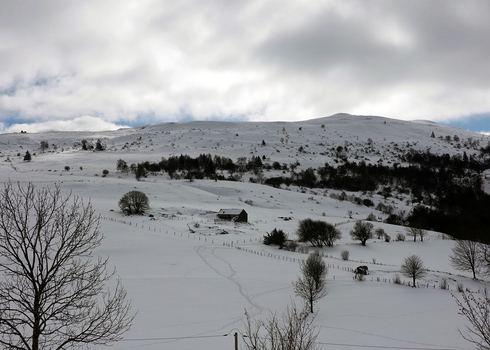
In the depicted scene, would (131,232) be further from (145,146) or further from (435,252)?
(145,146)

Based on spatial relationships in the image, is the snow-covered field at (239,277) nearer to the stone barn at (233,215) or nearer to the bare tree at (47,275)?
the stone barn at (233,215)

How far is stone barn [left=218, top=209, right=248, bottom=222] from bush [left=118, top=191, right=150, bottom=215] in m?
14.3

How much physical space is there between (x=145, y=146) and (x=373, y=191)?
11290cm

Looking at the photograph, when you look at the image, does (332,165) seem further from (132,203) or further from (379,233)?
(132,203)

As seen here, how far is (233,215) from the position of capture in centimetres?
5538

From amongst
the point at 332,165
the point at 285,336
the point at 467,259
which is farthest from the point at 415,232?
the point at 332,165

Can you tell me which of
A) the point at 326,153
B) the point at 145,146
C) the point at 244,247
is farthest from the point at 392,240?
the point at 145,146

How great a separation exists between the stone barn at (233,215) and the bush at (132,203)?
562 inches

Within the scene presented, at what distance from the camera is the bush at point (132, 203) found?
49.8m

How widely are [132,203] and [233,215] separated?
17.9 metres

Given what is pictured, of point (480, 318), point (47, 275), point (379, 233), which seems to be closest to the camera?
point (47, 275)

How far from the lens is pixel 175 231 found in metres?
43.1

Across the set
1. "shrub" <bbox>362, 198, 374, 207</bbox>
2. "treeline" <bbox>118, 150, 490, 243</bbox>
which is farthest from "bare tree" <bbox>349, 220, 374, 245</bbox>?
"shrub" <bbox>362, 198, 374, 207</bbox>

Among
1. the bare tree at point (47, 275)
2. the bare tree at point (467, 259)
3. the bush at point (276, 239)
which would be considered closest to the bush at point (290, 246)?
the bush at point (276, 239)
